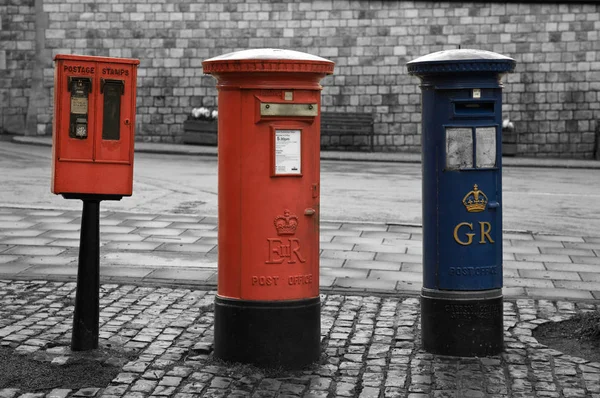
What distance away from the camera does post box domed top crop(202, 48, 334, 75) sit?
510cm

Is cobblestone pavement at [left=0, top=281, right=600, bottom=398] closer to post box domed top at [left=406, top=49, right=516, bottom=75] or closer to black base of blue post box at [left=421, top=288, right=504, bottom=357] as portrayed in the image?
black base of blue post box at [left=421, top=288, right=504, bottom=357]

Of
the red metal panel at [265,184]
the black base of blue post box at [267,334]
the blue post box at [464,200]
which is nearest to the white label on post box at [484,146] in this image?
the blue post box at [464,200]

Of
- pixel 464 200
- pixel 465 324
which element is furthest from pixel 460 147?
pixel 465 324

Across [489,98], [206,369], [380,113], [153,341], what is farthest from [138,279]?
[380,113]

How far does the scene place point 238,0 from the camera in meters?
24.0

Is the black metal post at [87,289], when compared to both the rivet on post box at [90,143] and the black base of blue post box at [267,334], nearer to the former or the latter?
the rivet on post box at [90,143]

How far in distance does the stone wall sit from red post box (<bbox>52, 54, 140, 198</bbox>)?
61.3 feet

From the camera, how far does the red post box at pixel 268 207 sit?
17.0 feet

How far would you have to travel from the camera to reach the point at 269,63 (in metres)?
5.10

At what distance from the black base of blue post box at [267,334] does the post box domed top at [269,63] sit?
114cm

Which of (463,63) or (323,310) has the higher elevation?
(463,63)

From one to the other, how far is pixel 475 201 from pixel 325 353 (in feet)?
3.62

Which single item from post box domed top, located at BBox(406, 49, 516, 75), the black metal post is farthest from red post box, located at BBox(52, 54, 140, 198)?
post box domed top, located at BBox(406, 49, 516, 75)

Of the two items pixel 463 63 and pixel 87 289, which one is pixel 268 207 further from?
pixel 463 63
